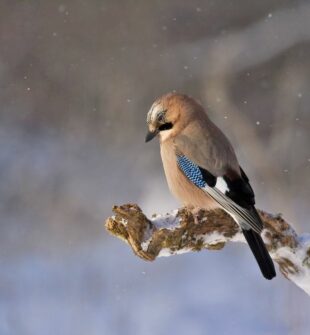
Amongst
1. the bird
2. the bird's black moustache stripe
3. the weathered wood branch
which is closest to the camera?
the weathered wood branch

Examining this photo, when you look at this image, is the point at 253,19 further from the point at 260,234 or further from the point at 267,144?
the point at 260,234

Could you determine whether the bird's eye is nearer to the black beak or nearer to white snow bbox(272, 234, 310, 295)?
the black beak

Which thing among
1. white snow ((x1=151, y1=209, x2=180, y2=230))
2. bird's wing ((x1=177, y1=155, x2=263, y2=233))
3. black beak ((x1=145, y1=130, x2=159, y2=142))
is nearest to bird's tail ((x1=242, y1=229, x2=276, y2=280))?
bird's wing ((x1=177, y1=155, x2=263, y2=233))

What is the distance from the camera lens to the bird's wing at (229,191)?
1512 millimetres

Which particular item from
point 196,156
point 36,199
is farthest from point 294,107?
point 196,156

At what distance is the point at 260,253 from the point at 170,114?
0.37 metres

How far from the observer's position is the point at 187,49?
4340mm

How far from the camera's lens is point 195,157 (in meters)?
1.70

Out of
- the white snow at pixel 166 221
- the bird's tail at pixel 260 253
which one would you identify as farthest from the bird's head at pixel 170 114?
the bird's tail at pixel 260 253

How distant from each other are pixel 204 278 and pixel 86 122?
116 cm

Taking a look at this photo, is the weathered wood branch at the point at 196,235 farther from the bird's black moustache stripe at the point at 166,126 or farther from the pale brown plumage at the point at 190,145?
the bird's black moustache stripe at the point at 166,126

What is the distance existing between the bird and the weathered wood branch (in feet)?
0.15

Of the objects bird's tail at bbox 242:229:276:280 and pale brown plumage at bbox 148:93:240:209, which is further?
pale brown plumage at bbox 148:93:240:209

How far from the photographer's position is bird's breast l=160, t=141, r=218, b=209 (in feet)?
5.51
